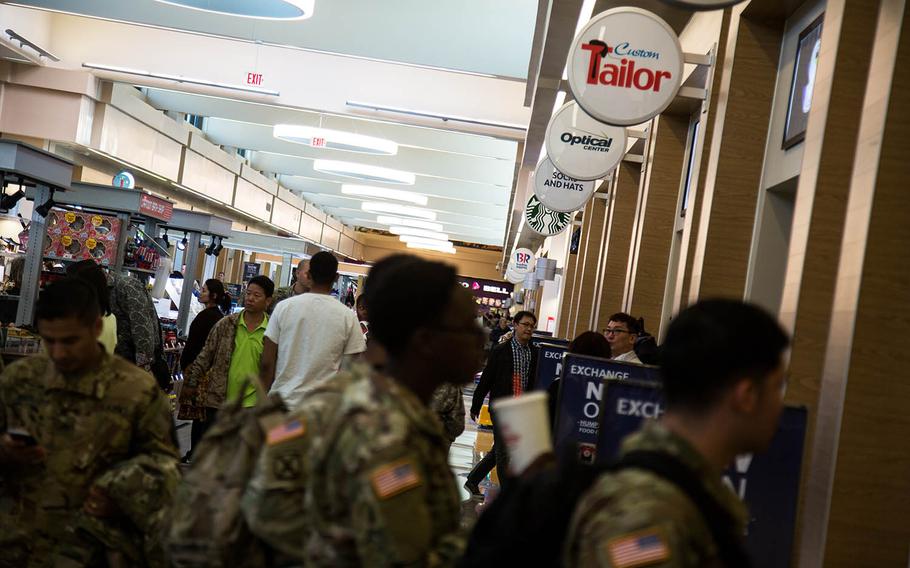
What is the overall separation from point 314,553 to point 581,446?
375 centimetres

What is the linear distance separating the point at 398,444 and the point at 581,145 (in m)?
7.63

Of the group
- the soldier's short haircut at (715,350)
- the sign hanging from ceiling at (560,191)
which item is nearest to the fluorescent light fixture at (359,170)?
the sign hanging from ceiling at (560,191)

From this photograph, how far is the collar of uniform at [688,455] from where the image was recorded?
1651 mm

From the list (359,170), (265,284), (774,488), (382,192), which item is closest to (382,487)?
(774,488)

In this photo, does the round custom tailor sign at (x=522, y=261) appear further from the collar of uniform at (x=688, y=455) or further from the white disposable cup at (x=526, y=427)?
the collar of uniform at (x=688, y=455)

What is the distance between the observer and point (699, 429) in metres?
1.69

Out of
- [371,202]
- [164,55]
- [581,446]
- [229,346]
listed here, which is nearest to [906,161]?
[581,446]

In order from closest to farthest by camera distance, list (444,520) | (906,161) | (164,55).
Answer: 1. (444,520)
2. (906,161)
3. (164,55)

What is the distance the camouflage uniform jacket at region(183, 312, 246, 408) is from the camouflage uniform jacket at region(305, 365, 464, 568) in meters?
5.12

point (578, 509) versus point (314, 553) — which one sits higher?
point (578, 509)

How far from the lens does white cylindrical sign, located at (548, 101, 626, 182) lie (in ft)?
29.9

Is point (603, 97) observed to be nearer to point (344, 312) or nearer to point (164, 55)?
point (344, 312)

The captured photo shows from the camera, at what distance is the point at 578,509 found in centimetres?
164

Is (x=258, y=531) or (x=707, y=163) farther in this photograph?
(x=707, y=163)
